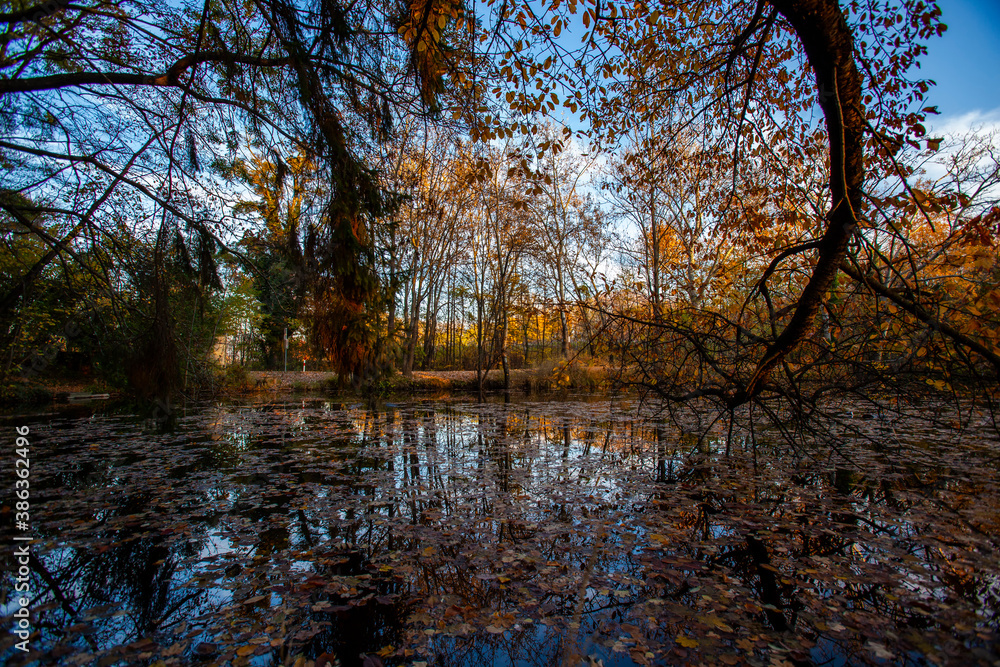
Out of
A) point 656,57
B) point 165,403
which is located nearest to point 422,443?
point 165,403

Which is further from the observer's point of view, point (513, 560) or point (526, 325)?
point (526, 325)

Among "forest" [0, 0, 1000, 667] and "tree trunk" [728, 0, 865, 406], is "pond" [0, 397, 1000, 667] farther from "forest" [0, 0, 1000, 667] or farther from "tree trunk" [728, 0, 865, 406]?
"tree trunk" [728, 0, 865, 406]

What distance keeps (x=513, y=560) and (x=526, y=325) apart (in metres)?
2.26

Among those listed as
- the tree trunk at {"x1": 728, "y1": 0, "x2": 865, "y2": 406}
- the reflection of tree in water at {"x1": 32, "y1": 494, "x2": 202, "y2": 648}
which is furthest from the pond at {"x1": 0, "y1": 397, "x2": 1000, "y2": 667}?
the tree trunk at {"x1": 728, "y1": 0, "x2": 865, "y2": 406}

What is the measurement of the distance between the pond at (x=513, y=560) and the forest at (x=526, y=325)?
0.02 meters

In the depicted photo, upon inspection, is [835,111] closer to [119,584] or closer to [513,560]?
[513,560]

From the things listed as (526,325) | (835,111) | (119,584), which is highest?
(835,111)

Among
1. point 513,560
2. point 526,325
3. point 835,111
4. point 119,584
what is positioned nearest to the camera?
point 835,111

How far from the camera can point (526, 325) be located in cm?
433

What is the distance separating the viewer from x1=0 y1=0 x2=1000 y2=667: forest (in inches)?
84.2

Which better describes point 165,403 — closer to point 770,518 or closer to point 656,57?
point 770,518

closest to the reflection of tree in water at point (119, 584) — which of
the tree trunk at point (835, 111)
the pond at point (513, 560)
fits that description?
the pond at point (513, 560)

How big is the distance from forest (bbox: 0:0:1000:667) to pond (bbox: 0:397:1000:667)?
0.07ft

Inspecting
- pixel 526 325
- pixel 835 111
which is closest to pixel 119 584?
pixel 526 325
